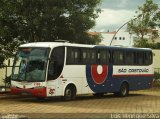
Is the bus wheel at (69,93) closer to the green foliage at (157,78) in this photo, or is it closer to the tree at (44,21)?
the tree at (44,21)

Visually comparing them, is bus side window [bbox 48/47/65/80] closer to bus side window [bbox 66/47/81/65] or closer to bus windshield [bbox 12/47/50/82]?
bus windshield [bbox 12/47/50/82]

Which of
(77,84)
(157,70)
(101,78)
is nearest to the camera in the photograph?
(77,84)

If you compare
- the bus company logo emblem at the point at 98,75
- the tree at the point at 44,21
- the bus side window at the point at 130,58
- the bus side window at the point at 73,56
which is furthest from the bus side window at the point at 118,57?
the bus side window at the point at 73,56

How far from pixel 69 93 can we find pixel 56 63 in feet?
6.72

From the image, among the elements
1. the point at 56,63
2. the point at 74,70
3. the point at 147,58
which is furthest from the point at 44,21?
the point at 147,58

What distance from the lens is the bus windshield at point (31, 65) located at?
25031mm

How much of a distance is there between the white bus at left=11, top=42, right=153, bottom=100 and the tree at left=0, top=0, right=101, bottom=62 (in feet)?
9.98

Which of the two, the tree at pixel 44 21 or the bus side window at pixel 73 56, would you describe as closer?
the bus side window at pixel 73 56

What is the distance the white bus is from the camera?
25125mm

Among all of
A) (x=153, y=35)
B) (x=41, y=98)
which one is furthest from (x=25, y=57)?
(x=153, y=35)

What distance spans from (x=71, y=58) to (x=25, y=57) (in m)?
2.53

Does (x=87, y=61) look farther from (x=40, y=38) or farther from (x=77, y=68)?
(x=40, y=38)

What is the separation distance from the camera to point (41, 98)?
2656cm

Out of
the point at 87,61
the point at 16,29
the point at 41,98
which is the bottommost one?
the point at 41,98
